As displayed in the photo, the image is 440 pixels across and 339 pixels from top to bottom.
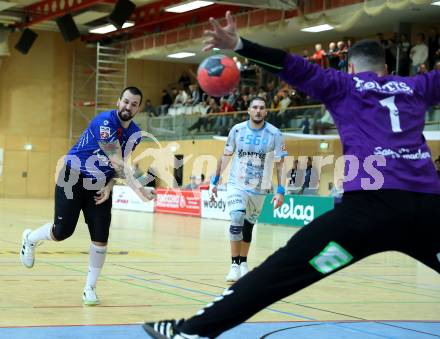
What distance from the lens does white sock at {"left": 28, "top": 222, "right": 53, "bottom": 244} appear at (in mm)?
8438

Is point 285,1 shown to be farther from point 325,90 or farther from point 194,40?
point 325,90

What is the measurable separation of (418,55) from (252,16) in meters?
7.68

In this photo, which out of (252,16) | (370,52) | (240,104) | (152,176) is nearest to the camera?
(370,52)

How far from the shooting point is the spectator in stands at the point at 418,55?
82.7 ft

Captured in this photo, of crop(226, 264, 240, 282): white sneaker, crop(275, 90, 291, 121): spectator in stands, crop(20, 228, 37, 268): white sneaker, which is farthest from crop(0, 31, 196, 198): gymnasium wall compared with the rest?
crop(20, 228, 37, 268): white sneaker

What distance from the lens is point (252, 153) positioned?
34.3ft

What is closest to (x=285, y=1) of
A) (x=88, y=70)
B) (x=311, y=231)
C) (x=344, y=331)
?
(x=88, y=70)

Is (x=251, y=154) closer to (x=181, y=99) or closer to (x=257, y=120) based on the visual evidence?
(x=257, y=120)

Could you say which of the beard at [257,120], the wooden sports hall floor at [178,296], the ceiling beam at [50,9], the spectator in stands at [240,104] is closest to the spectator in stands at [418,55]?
the spectator in stands at [240,104]

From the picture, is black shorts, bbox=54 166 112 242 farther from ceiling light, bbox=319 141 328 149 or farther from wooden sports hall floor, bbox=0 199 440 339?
ceiling light, bbox=319 141 328 149

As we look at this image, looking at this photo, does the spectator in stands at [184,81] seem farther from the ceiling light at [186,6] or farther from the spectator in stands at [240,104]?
the spectator in stands at [240,104]

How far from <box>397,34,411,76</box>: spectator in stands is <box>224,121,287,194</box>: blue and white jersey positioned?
15694 mm

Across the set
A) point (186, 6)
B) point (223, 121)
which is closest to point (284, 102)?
point (223, 121)

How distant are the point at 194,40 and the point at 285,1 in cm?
792
